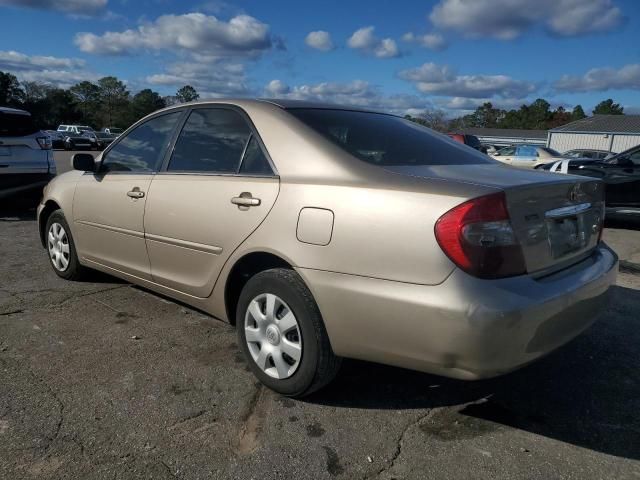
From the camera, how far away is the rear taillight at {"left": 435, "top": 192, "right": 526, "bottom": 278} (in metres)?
2.23

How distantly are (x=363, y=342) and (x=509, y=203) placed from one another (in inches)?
35.5

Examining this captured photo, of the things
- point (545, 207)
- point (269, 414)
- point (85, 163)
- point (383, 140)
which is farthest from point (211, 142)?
point (545, 207)

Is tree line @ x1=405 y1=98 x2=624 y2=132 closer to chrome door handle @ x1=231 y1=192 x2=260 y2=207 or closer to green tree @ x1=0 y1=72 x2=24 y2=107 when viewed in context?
green tree @ x1=0 y1=72 x2=24 y2=107

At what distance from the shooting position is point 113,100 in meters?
82.1

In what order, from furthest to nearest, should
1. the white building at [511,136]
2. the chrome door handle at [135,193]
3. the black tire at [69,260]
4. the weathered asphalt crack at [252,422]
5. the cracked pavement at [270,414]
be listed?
1. the white building at [511,136]
2. the black tire at [69,260]
3. the chrome door handle at [135,193]
4. the weathered asphalt crack at [252,422]
5. the cracked pavement at [270,414]

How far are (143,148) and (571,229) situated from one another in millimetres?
2999

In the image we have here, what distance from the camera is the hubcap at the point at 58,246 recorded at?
4820 mm

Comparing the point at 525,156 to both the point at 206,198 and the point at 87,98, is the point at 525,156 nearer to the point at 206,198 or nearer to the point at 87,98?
the point at 206,198

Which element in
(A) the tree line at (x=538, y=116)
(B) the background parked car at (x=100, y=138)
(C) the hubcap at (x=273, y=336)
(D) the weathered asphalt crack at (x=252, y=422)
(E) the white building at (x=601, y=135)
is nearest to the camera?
(D) the weathered asphalt crack at (x=252, y=422)

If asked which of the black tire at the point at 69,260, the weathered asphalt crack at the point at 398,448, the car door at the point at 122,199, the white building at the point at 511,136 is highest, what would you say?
the car door at the point at 122,199

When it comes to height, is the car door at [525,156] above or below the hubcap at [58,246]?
below

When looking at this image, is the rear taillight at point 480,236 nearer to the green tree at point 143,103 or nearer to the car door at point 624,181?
the car door at point 624,181

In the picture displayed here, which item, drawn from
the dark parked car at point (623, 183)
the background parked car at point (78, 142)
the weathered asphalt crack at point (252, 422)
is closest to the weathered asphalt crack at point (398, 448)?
the weathered asphalt crack at point (252, 422)

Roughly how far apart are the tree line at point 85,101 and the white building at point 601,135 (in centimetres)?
4720
